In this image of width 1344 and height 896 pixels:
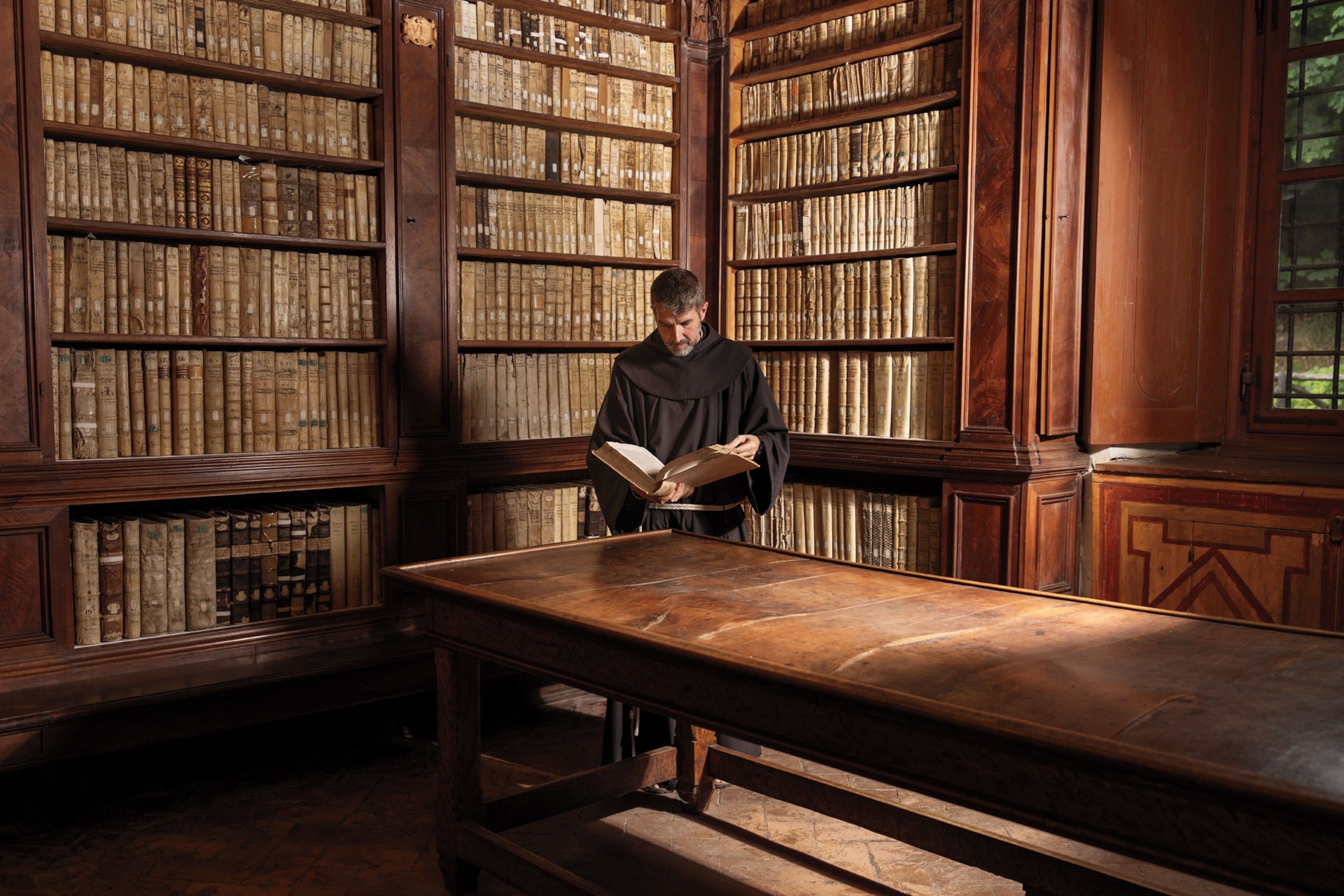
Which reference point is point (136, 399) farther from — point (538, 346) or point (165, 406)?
point (538, 346)

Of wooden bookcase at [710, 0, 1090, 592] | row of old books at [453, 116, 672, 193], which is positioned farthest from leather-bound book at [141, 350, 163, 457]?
wooden bookcase at [710, 0, 1090, 592]

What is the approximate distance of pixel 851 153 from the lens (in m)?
4.11

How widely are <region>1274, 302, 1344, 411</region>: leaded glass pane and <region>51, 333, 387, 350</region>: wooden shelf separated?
3.36 metres

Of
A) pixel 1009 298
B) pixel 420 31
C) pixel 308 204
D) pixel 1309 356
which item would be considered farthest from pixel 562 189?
pixel 1309 356

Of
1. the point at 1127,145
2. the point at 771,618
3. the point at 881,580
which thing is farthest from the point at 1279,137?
the point at 771,618

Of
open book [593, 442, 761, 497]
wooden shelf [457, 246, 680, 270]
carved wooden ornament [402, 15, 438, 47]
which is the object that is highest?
carved wooden ornament [402, 15, 438, 47]

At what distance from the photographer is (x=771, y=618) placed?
6.34 feet

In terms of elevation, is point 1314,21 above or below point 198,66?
above

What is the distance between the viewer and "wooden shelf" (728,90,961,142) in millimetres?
3842

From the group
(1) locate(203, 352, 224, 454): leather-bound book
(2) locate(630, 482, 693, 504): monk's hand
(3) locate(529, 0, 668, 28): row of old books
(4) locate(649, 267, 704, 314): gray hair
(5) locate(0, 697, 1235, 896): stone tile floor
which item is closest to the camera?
(5) locate(0, 697, 1235, 896): stone tile floor

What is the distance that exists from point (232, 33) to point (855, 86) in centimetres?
232

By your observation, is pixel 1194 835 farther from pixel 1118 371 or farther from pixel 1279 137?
pixel 1279 137

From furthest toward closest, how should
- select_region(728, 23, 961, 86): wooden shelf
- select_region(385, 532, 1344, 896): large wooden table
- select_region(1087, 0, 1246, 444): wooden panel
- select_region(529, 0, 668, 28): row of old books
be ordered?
select_region(529, 0, 668, 28): row of old books, select_region(728, 23, 961, 86): wooden shelf, select_region(1087, 0, 1246, 444): wooden panel, select_region(385, 532, 1344, 896): large wooden table

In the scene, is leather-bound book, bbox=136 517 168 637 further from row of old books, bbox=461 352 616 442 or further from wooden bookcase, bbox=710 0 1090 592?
wooden bookcase, bbox=710 0 1090 592
